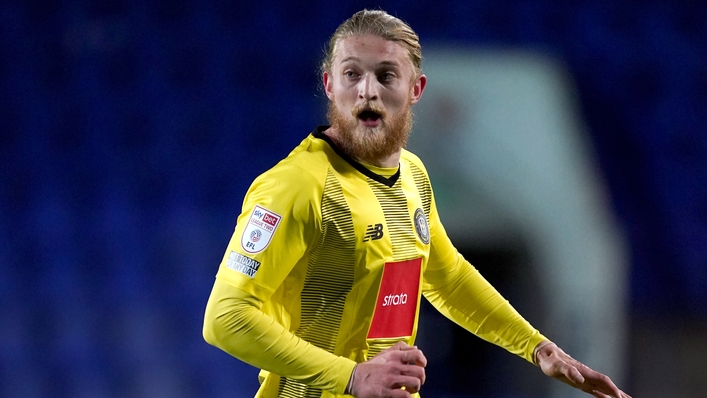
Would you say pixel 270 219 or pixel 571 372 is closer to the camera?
pixel 270 219

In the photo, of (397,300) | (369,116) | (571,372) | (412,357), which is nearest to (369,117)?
(369,116)

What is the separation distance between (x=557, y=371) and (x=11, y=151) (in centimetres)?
210

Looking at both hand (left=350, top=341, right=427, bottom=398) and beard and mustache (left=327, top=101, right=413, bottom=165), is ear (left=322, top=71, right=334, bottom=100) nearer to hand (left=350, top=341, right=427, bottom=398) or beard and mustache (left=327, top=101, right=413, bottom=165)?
beard and mustache (left=327, top=101, right=413, bottom=165)

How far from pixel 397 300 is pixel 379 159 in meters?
0.26

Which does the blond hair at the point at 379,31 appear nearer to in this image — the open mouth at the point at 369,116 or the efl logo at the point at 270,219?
the open mouth at the point at 369,116

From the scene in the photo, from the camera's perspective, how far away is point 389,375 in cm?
131

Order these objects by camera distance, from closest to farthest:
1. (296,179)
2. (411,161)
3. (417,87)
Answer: (296,179), (417,87), (411,161)

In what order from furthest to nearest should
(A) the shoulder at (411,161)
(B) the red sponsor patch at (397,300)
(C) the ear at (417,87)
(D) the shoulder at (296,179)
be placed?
(A) the shoulder at (411,161) < (C) the ear at (417,87) < (B) the red sponsor patch at (397,300) < (D) the shoulder at (296,179)

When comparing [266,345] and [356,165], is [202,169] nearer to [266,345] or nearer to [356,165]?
[356,165]

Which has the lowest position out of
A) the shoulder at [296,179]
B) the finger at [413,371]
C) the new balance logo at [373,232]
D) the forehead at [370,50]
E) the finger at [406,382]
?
the finger at [406,382]

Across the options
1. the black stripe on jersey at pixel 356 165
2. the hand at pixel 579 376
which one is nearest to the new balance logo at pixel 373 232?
the black stripe on jersey at pixel 356 165

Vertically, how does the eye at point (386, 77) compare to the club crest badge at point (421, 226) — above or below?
above

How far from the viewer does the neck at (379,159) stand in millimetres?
1571

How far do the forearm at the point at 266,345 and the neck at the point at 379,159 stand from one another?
0.36 m
